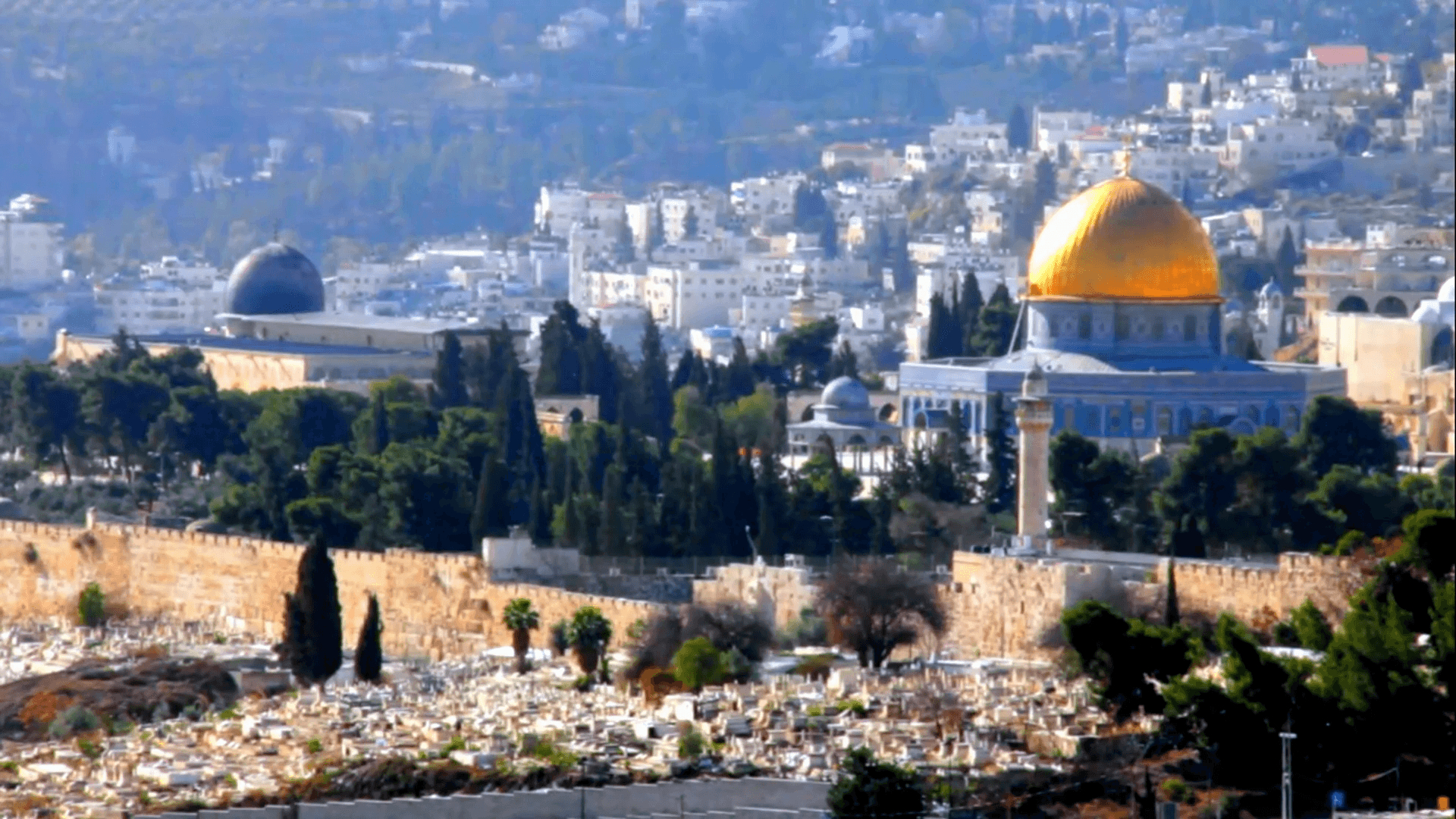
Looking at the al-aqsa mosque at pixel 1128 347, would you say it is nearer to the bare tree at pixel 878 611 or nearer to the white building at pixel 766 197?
the bare tree at pixel 878 611

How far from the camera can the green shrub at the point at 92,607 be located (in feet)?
155

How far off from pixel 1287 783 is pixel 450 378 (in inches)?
1128

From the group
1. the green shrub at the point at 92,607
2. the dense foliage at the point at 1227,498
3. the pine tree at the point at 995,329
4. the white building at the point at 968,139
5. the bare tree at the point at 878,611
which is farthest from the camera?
the white building at the point at 968,139

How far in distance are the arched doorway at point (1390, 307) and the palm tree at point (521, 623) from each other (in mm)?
35308

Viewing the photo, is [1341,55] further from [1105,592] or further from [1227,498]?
[1105,592]

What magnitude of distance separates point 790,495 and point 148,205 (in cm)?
8741

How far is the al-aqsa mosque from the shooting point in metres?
53.8

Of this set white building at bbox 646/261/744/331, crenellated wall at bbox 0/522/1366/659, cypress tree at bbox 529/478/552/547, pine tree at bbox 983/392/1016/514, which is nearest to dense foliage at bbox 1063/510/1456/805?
crenellated wall at bbox 0/522/1366/659

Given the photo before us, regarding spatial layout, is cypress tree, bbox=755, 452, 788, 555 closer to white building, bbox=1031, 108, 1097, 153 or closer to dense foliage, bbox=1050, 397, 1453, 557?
dense foliage, bbox=1050, 397, 1453, 557

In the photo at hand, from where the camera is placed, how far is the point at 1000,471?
47344 millimetres

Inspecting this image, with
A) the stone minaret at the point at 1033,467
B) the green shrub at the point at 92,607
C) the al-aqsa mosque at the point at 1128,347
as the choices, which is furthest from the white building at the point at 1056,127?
the stone minaret at the point at 1033,467

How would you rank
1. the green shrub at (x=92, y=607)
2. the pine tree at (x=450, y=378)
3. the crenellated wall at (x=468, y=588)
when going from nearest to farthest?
the crenellated wall at (x=468, y=588) < the green shrub at (x=92, y=607) < the pine tree at (x=450, y=378)

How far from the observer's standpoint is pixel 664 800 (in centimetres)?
3108

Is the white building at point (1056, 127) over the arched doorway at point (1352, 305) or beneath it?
over
